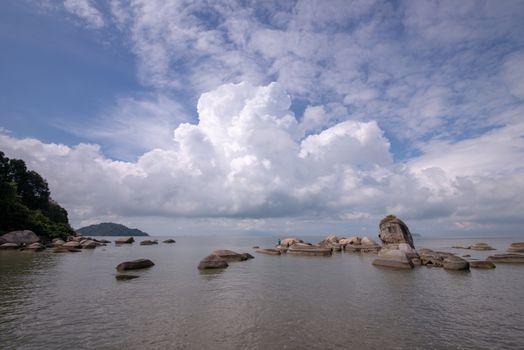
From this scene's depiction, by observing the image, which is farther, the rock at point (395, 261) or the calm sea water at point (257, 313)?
the rock at point (395, 261)

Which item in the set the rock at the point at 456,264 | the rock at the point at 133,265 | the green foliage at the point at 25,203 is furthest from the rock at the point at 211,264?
the green foliage at the point at 25,203

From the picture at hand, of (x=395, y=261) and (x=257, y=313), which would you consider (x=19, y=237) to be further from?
(x=395, y=261)

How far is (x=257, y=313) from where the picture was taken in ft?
57.9

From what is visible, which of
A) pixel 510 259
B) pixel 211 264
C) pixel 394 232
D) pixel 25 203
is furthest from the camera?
pixel 25 203

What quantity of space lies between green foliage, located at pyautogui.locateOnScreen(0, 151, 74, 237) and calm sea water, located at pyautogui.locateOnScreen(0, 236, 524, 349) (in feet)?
171

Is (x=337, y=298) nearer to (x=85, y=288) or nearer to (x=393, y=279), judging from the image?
(x=393, y=279)

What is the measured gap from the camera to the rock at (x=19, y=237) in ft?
204

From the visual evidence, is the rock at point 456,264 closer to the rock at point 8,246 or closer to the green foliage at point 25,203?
the rock at point 8,246

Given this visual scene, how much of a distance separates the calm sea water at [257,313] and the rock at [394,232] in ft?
115

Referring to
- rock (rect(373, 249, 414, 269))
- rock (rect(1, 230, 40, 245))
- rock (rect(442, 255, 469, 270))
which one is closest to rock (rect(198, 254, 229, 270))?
rock (rect(373, 249, 414, 269))

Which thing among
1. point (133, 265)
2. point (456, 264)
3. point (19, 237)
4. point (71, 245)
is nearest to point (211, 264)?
point (133, 265)

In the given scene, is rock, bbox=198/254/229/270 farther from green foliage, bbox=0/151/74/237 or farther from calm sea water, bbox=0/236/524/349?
green foliage, bbox=0/151/74/237

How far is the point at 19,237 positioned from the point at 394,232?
84.8m

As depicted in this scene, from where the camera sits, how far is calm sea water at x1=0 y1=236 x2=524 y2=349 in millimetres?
13281
